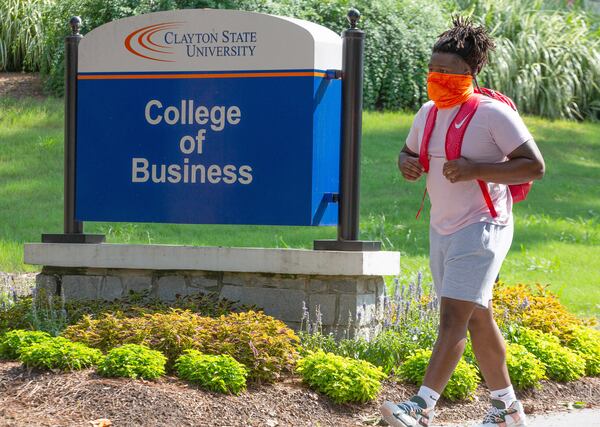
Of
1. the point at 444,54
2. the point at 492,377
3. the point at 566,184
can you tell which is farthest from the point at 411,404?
the point at 566,184

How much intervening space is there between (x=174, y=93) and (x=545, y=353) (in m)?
2.95

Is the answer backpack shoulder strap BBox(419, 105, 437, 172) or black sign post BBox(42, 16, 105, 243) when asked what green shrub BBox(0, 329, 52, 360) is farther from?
backpack shoulder strap BBox(419, 105, 437, 172)

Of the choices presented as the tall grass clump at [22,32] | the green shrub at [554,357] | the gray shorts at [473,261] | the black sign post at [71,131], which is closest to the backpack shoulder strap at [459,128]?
Answer: the gray shorts at [473,261]

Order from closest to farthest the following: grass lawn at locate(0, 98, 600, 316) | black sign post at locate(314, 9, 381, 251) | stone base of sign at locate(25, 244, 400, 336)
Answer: stone base of sign at locate(25, 244, 400, 336)
black sign post at locate(314, 9, 381, 251)
grass lawn at locate(0, 98, 600, 316)

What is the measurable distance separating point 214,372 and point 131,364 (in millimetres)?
428

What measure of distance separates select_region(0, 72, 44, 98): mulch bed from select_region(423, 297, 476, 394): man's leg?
1176 cm

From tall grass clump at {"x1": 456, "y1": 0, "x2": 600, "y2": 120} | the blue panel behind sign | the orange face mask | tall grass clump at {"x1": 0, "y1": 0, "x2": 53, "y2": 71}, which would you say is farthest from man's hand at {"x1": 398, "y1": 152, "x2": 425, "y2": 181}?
tall grass clump at {"x1": 456, "y1": 0, "x2": 600, "y2": 120}

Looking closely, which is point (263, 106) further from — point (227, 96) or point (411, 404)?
point (411, 404)

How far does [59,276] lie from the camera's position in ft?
23.8

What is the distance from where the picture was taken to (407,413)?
4.68 m

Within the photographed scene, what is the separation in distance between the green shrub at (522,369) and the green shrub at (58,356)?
2.34 m

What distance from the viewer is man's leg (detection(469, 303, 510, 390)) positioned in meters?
4.89

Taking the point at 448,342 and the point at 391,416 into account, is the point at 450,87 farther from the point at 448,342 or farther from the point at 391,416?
the point at 391,416

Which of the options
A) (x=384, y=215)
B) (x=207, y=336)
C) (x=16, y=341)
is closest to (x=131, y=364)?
(x=207, y=336)
